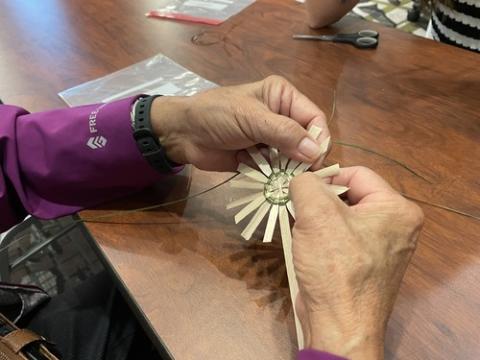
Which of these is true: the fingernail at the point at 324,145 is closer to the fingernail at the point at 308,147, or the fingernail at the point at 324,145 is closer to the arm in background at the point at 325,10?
the fingernail at the point at 308,147

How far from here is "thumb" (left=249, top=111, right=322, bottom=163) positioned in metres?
0.56

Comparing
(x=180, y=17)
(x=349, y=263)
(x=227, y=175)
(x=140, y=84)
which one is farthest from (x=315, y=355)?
(x=180, y=17)

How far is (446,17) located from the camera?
3.32 ft

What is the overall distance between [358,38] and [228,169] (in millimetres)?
514

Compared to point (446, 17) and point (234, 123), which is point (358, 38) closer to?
point (446, 17)

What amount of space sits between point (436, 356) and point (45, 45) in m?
1.10

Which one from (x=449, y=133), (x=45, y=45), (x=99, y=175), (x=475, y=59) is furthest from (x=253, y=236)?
(x=45, y=45)

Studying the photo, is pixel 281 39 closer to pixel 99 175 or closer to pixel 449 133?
pixel 449 133

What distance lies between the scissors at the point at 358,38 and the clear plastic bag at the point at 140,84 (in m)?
0.30

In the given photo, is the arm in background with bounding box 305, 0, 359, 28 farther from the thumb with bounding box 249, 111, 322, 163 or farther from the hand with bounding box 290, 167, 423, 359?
the hand with bounding box 290, 167, 423, 359

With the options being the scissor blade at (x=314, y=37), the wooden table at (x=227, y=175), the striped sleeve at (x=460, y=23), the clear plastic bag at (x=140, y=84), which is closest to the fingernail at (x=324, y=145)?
the wooden table at (x=227, y=175)

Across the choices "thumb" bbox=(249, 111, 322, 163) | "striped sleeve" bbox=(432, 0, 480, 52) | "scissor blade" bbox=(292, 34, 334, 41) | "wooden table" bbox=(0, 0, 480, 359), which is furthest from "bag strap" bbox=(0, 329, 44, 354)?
"striped sleeve" bbox=(432, 0, 480, 52)

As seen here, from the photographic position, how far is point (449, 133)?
2.40 ft

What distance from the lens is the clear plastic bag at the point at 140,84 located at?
915 mm
